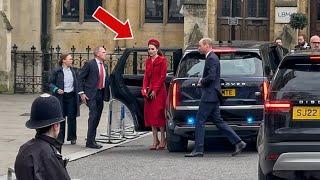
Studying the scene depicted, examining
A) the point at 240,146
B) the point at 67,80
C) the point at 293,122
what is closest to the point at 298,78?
the point at 293,122

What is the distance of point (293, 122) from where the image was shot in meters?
10.2

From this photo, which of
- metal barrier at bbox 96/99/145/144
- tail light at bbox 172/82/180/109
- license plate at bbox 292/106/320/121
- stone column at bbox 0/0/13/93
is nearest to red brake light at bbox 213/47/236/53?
tail light at bbox 172/82/180/109

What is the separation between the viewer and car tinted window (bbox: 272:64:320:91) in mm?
10250

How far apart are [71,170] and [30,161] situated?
7.94m

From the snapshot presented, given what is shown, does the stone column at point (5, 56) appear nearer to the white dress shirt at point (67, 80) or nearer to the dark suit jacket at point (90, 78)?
the white dress shirt at point (67, 80)

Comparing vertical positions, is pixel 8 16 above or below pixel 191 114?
above

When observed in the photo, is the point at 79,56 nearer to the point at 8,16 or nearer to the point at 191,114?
the point at 8,16

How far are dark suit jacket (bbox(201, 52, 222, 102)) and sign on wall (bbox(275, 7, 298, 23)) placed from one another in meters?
16.1

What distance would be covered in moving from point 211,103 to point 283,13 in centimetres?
1636

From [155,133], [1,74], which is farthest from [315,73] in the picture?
[1,74]

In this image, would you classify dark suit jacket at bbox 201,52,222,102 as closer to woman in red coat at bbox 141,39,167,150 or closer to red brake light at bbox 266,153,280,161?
woman in red coat at bbox 141,39,167,150

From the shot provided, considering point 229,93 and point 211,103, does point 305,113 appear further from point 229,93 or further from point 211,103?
point 229,93

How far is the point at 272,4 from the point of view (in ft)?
102

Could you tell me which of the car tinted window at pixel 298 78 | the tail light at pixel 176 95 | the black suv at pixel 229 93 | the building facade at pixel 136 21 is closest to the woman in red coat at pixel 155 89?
the black suv at pixel 229 93
